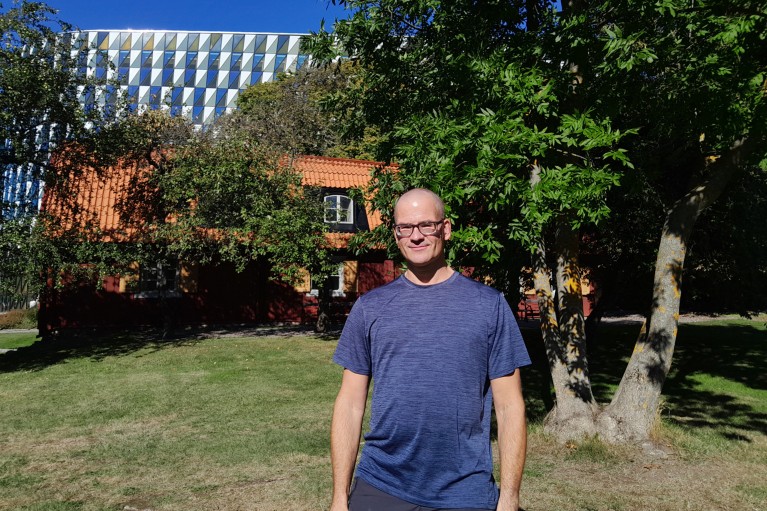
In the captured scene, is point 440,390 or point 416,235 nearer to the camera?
point 440,390

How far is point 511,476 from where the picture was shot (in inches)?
96.7

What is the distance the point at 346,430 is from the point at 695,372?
14004 millimetres

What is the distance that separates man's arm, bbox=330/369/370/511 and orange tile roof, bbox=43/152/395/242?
500 inches

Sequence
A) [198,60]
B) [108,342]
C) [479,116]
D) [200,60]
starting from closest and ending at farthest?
1. [479,116]
2. [108,342]
3. [198,60]
4. [200,60]

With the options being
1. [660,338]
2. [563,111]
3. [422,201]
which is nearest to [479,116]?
[563,111]

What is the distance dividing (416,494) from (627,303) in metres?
17.9

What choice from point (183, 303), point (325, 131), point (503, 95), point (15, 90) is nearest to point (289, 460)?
point (503, 95)

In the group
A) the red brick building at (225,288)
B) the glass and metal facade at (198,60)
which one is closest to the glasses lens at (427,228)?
the red brick building at (225,288)

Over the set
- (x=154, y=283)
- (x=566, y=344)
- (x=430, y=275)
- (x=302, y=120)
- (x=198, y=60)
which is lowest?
(x=566, y=344)

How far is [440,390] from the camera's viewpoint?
8.14ft

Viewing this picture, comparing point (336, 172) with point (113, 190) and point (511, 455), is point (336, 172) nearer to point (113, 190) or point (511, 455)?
point (113, 190)

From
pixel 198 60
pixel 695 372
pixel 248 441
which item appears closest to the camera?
pixel 248 441

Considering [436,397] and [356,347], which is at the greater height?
[356,347]

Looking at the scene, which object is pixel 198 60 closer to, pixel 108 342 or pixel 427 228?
pixel 108 342
